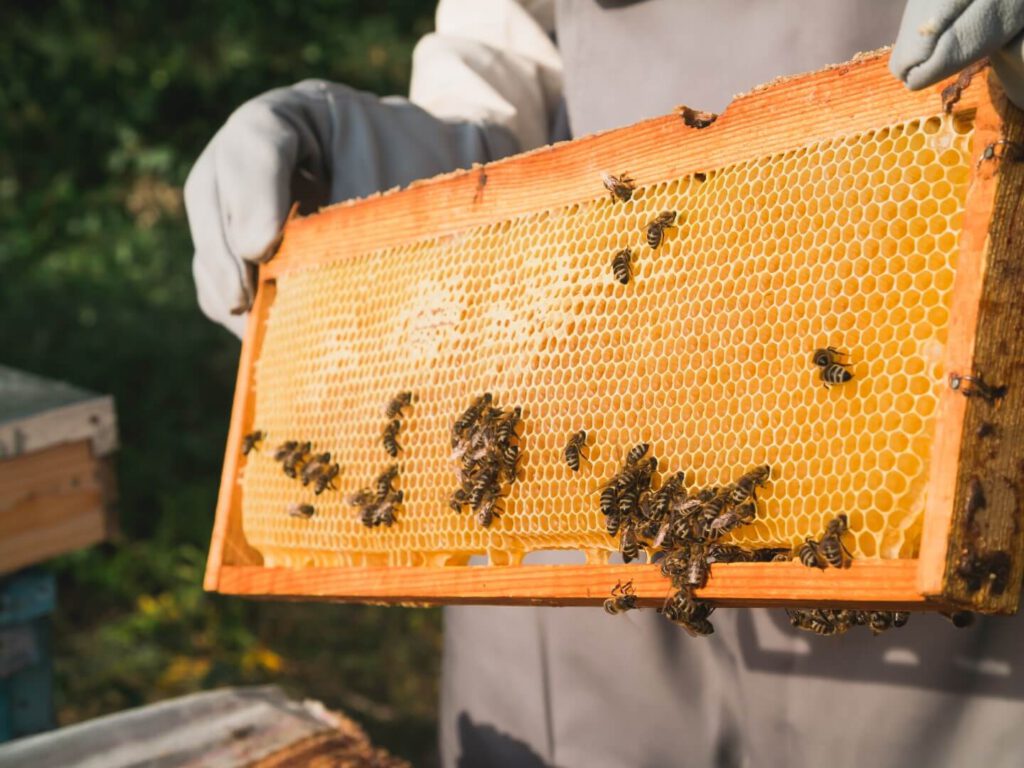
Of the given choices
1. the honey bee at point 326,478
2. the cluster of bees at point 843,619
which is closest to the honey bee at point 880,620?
the cluster of bees at point 843,619

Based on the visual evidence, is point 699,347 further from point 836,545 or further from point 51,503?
point 51,503

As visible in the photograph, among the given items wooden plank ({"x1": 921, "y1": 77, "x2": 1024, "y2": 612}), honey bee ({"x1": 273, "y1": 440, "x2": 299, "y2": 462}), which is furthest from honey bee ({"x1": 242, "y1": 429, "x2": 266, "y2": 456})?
wooden plank ({"x1": 921, "y1": 77, "x2": 1024, "y2": 612})

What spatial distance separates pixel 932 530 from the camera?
1.38 meters

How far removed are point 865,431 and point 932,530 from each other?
200 mm

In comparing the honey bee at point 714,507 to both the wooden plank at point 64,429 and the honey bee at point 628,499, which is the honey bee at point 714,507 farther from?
the wooden plank at point 64,429

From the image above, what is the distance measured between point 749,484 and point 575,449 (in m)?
0.36

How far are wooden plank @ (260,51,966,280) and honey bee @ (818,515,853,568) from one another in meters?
0.63

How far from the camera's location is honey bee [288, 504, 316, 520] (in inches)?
92.8

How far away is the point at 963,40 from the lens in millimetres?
1358

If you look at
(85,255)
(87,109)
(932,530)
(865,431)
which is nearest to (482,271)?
(865,431)

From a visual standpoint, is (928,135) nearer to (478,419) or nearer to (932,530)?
(932,530)

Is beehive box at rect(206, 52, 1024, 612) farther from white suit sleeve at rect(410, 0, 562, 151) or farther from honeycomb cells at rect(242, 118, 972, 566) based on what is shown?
white suit sleeve at rect(410, 0, 562, 151)

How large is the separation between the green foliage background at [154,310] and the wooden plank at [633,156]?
3.43 metres

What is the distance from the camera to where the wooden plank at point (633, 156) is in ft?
5.20
